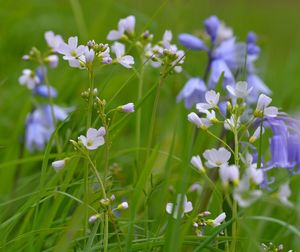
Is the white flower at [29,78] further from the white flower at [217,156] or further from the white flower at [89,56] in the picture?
the white flower at [217,156]

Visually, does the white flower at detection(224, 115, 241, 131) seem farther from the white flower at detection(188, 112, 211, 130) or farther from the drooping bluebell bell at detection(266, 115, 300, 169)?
the drooping bluebell bell at detection(266, 115, 300, 169)

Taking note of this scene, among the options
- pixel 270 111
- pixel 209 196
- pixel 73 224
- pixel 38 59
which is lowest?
pixel 209 196

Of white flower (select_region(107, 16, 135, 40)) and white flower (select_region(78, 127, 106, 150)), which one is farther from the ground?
white flower (select_region(107, 16, 135, 40))

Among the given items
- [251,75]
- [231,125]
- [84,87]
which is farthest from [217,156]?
[84,87]

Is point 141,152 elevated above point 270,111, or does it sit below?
below

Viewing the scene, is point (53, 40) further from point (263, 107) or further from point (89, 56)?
point (263, 107)

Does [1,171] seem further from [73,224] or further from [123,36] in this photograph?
[73,224]

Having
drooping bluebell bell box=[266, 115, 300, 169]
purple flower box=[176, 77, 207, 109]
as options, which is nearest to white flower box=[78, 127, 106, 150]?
drooping bluebell bell box=[266, 115, 300, 169]

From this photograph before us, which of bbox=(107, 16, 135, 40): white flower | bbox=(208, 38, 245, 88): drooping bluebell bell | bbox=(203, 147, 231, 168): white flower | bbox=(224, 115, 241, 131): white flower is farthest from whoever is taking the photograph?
bbox=(208, 38, 245, 88): drooping bluebell bell

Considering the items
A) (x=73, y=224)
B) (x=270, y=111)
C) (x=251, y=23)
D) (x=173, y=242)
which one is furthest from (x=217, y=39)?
(x=251, y=23)
